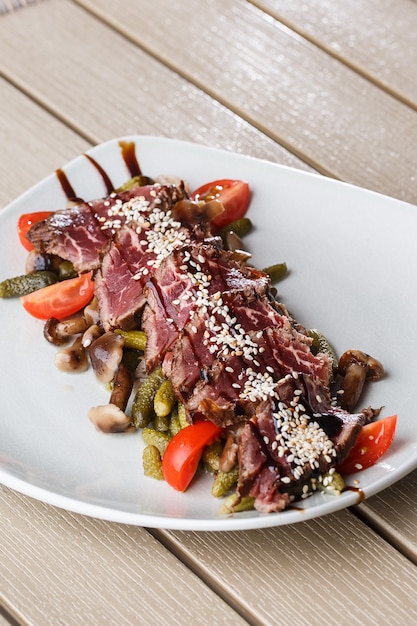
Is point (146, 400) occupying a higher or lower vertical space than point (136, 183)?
lower

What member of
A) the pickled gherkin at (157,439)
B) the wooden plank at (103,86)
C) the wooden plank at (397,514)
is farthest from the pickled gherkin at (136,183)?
the wooden plank at (397,514)

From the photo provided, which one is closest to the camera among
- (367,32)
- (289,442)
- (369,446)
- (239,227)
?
(289,442)

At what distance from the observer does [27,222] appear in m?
3.79

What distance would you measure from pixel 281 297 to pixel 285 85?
175 cm

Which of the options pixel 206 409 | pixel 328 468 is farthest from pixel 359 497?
pixel 206 409

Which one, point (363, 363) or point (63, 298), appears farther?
point (63, 298)

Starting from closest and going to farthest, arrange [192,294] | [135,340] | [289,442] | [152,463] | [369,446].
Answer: [289,442] < [369,446] < [152,463] < [192,294] < [135,340]

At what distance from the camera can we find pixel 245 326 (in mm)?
3113

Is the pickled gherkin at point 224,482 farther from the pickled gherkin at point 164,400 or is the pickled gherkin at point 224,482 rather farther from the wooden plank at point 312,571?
the pickled gherkin at point 164,400

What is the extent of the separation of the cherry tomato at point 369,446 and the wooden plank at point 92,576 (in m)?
0.62

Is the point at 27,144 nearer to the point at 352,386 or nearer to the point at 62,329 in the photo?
the point at 62,329

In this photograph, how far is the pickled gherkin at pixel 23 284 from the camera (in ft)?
11.8

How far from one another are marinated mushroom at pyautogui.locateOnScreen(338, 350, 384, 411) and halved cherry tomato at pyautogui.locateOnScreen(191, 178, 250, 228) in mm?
939

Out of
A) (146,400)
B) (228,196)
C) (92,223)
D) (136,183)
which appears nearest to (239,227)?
(228,196)
